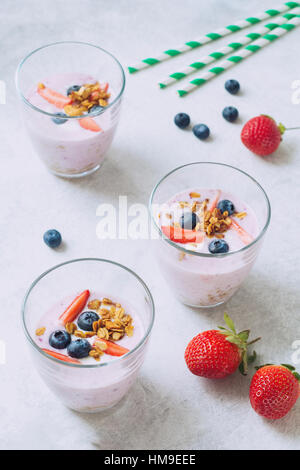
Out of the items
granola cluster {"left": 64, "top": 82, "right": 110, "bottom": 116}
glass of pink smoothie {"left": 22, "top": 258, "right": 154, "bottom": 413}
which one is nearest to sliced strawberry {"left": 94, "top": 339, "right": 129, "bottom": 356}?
glass of pink smoothie {"left": 22, "top": 258, "right": 154, "bottom": 413}

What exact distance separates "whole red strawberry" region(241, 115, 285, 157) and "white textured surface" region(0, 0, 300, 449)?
0.18ft

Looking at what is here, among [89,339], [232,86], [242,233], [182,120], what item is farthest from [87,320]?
[232,86]

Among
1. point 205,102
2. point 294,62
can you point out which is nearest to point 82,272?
point 205,102

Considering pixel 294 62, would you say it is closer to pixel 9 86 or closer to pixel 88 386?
pixel 9 86

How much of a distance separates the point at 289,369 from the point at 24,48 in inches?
81.3

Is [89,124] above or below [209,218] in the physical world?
above

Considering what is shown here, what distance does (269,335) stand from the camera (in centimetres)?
225

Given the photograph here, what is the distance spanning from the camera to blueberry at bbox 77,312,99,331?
194 cm

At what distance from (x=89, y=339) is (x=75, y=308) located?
123 millimetres

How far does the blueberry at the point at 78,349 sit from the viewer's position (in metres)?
1.87

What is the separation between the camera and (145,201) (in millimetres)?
2633

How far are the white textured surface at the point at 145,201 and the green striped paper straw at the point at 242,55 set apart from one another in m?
0.04

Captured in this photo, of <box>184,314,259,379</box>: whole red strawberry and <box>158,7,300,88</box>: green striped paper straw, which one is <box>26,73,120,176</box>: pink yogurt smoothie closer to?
<box>158,7,300,88</box>: green striped paper straw

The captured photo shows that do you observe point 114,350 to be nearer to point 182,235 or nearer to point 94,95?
point 182,235
